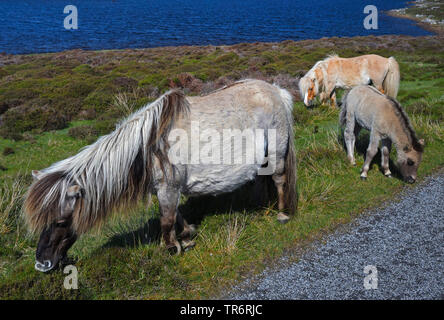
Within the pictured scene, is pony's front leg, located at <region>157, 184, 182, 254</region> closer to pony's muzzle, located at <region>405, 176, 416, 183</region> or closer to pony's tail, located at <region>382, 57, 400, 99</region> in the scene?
pony's muzzle, located at <region>405, 176, 416, 183</region>

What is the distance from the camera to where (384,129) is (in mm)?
6840

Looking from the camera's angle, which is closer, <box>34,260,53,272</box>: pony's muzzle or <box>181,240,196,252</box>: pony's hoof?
<box>34,260,53,272</box>: pony's muzzle

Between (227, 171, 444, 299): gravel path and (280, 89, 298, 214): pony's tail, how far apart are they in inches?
34.9

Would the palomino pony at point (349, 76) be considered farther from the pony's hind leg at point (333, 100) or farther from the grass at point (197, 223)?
the grass at point (197, 223)

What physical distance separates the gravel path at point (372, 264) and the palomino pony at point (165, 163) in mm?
1447

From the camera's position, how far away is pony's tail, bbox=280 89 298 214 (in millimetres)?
5289

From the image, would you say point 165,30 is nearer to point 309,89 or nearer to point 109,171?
point 309,89

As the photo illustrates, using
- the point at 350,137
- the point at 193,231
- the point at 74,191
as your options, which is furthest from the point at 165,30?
the point at 74,191

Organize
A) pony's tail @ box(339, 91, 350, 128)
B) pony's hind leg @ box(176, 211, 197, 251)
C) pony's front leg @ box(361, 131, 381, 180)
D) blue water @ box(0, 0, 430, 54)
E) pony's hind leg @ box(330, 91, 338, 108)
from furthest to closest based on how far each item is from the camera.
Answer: blue water @ box(0, 0, 430, 54) < pony's hind leg @ box(330, 91, 338, 108) < pony's tail @ box(339, 91, 350, 128) < pony's front leg @ box(361, 131, 381, 180) < pony's hind leg @ box(176, 211, 197, 251)

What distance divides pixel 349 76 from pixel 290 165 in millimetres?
8525

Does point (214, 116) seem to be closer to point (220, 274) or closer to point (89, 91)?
point (220, 274)

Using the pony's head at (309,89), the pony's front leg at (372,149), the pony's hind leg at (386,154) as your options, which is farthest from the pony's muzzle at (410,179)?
the pony's head at (309,89)

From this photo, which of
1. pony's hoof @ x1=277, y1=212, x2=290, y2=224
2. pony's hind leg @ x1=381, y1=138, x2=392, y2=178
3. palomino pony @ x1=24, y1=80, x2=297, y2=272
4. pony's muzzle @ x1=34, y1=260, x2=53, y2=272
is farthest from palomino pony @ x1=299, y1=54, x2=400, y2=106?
pony's muzzle @ x1=34, y1=260, x2=53, y2=272
